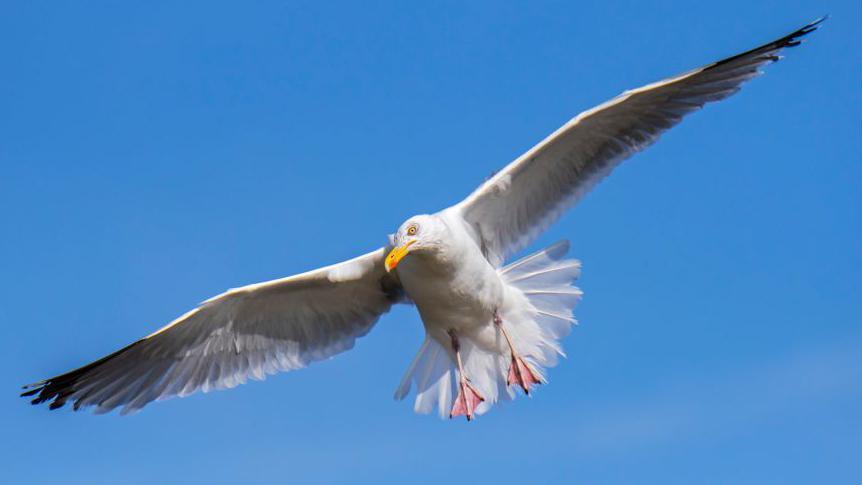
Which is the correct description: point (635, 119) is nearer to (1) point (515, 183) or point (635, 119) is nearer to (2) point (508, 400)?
(1) point (515, 183)

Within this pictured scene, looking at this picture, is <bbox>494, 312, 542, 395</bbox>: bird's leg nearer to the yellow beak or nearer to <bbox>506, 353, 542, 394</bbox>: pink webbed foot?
→ <bbox>506, 353, 542, 394</bbox>: pink webbed foot

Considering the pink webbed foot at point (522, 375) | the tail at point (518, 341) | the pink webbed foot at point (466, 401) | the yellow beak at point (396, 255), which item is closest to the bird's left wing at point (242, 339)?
the tail at point (518, 341)

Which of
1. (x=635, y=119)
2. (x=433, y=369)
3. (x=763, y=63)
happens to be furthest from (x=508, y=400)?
(x=763, y=63)

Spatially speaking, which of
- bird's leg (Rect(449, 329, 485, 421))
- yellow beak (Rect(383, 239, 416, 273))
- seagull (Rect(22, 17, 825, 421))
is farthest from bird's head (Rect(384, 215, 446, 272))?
bird's leg (Rect(449, 329, 485, 421))

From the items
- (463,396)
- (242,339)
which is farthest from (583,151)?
(242,339)

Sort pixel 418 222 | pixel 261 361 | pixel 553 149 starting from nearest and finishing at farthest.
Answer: pixel 418 222, pixel 553 149, pixel 261 361

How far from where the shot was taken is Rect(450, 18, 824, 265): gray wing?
11.7 metres

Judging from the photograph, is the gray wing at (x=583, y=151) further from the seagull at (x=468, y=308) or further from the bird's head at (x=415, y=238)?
the bird's head at (x=415, y=238)

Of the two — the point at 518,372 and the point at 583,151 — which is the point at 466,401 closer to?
the point at 518,372

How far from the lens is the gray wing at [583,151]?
11.7 metres

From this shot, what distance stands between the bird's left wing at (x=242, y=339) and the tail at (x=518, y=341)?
67 centimetres

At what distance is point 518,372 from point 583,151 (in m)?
1.87

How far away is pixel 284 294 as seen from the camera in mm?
12125

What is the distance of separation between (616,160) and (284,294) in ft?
9.59
